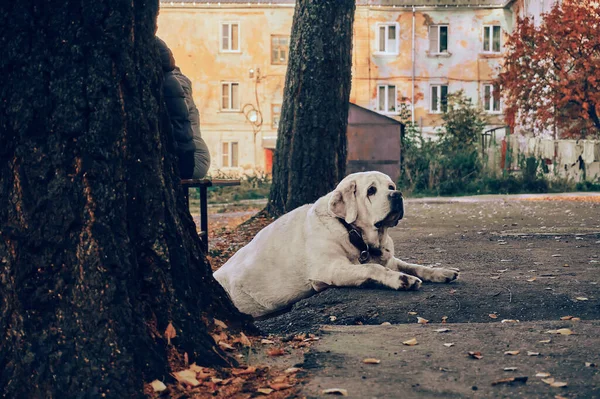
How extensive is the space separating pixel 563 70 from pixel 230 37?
815 inches

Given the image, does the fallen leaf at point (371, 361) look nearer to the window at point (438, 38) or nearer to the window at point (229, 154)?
the window at point (229, 154)

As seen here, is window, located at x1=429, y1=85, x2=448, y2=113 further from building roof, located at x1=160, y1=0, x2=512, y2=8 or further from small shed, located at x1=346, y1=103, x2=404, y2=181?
small shed, located at x1=346, y1=103, x2=404, y2=181

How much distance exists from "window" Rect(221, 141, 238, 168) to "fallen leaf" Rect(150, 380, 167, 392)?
120 feet

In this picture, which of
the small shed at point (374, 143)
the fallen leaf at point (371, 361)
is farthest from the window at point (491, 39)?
the fallen leaf at point (371, 361)

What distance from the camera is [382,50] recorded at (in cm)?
4109

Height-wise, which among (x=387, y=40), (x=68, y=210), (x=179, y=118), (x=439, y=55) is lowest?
(x=68, y=210)

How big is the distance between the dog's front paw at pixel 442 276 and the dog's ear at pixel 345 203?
821 millimetres

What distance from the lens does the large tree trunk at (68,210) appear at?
137 inches

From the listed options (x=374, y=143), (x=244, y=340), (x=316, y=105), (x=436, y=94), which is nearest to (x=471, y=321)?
(x=244, y=340)

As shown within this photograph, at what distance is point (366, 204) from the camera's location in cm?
627

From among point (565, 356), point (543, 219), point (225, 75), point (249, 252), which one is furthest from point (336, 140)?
point (225, 75)

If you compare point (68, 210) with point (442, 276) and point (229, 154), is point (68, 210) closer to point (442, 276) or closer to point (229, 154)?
point (442, 276)

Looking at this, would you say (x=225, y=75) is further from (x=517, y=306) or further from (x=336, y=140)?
(x=517, y=306)

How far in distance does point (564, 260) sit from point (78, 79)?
5.64 metres
